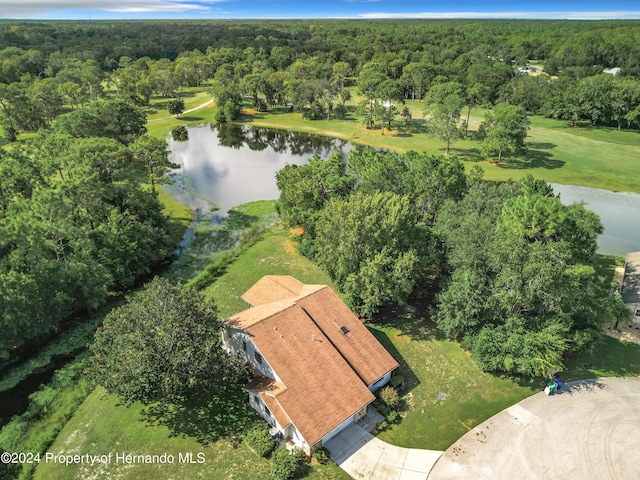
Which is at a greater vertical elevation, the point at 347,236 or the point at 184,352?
the point at 347,236

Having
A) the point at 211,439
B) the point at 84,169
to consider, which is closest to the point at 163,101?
the point at 84,169

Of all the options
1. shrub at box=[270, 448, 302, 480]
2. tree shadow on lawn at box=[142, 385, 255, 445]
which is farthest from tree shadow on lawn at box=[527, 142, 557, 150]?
shrub at box=[270, 448, 302, 480]

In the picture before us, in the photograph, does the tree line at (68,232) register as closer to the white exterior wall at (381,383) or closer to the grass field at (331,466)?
the grass field at (331,466)

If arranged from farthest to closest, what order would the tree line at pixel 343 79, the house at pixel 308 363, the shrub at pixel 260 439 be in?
the tree line at pixel 343 79
the house at pixel 308 363
the shrub at pixel 260 439

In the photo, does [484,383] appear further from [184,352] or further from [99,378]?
[99,378]

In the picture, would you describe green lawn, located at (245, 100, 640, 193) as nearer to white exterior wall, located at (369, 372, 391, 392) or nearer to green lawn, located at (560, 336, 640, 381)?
green lawn, located at (560, 336, 640, 381)

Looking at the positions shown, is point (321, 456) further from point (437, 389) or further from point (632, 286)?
point (632, 286)

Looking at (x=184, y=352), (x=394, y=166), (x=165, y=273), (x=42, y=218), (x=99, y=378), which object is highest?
(x=394, y=166)

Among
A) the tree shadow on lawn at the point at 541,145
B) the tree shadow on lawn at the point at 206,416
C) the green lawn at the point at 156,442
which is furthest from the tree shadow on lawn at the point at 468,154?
the green lawn at the point at 156,442
